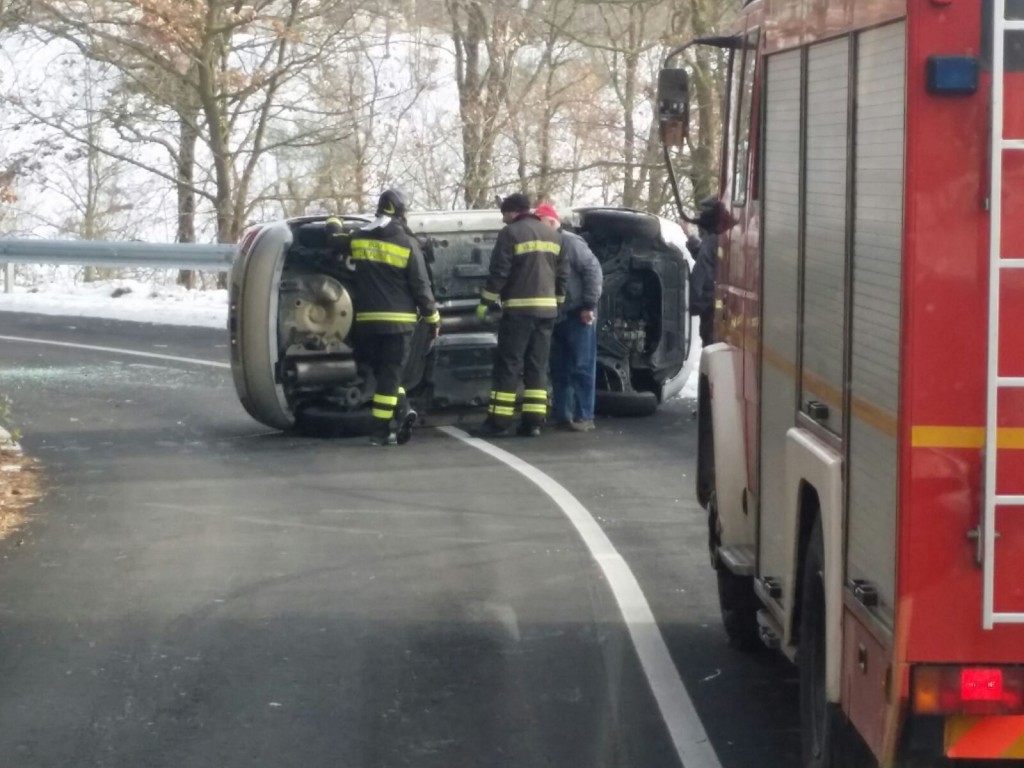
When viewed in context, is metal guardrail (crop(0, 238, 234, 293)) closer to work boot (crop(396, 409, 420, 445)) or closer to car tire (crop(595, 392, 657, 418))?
car tire (crop(595, 392, 657, 418))

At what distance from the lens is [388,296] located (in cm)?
1313

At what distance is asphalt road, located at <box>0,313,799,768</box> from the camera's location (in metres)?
6.07

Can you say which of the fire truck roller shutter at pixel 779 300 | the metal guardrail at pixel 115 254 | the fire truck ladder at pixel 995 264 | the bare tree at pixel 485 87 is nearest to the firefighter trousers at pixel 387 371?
the fire truck roller shutter at pixel 779 300

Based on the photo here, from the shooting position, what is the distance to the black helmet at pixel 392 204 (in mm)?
12859

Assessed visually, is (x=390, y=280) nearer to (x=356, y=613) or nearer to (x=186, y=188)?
(x=356, y=613)

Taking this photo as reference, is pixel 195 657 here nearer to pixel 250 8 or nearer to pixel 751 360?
pixel 751 360

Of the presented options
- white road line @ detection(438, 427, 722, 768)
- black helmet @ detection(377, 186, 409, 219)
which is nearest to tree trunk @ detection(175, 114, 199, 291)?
black helmet @ detection(377, 186, 409, 219)

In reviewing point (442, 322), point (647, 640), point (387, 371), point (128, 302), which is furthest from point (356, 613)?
point (128, 302)

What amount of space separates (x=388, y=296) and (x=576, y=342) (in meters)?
1.85

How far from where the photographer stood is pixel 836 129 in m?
4.83

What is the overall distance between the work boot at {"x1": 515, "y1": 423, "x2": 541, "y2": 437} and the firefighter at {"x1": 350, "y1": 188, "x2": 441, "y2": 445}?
1092mm

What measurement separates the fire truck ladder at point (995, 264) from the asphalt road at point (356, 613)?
207 cm

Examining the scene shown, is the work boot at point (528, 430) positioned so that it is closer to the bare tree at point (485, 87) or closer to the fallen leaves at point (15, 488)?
the fallen leaves at point (15, 488)

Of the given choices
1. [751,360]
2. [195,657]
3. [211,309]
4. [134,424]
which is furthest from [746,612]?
[211,309]
